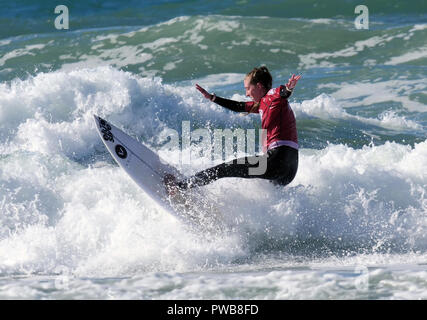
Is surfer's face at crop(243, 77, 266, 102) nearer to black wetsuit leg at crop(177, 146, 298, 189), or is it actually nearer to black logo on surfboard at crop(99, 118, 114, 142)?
black wetsuit leg at crop(177, 146, 298, 189)

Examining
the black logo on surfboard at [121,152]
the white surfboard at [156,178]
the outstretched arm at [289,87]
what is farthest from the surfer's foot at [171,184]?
the outstretched arm at [289,87]

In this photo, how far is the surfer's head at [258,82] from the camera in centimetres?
679

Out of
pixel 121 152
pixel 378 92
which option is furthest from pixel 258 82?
pixel 378 92

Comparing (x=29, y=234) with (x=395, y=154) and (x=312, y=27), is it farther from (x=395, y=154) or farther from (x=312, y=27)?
(x=312, y=27)

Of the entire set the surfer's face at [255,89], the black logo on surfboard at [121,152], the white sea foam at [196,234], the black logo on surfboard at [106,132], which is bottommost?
the white sea foam at [196,234]

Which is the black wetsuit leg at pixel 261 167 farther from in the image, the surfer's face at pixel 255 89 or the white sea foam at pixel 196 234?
the surfer's face at pixel 255 89

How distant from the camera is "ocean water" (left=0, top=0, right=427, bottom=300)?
5875 millimetres

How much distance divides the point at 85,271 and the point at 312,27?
12.5 metres

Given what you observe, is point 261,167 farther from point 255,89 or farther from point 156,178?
point 156,178

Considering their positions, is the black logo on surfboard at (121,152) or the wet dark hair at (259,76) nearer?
the wet dark hair at (259,76)

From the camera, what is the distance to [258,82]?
22.4ft

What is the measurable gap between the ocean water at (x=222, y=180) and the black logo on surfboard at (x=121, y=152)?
1.67 feet

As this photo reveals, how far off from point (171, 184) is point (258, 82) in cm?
146

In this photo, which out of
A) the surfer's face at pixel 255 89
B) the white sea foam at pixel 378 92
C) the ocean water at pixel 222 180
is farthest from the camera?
the white sea foam at pixel 378 92
